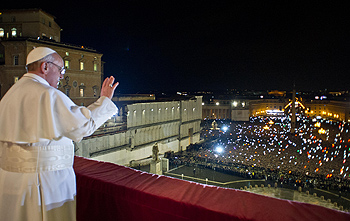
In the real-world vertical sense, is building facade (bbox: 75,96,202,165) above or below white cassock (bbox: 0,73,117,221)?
below

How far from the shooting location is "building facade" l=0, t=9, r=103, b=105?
94.7ft

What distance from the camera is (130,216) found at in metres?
3.04

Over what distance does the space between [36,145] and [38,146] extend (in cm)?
2

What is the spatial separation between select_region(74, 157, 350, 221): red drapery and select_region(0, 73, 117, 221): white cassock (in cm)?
61

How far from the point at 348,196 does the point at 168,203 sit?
21383 millimetres

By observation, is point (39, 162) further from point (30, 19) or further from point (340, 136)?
point (340, 136)

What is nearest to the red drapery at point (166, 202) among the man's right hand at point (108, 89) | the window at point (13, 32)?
the man's right hand at point (108, 89)

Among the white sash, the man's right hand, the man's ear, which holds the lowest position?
the white sash

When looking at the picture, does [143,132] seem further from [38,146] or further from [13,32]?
[38,146]

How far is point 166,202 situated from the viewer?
2775 millimetres

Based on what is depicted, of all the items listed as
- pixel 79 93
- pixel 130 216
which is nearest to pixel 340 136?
pixel 79 93

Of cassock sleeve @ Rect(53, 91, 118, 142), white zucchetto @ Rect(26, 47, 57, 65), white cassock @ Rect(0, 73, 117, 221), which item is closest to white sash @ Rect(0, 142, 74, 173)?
white cassock @ Rect(0, 73, 117, 221)

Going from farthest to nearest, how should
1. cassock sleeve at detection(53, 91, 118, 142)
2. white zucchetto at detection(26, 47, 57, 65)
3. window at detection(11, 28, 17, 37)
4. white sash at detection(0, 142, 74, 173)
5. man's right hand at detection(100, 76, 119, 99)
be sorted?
window at detection(11, 28, 17, 37) → man's right hand at detection(100, 76, 119, 99) → white zucchetto at detection(26, 47, 57, 65) → white sash at detection(0, 142, 74, 173) → cassock sleeve at detection(53, 91, 118, 142)

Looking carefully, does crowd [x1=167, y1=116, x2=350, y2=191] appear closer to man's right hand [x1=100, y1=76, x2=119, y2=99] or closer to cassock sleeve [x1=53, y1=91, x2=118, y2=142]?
man's right hand [x1=100, y1=76, x2=119, y2=99]
